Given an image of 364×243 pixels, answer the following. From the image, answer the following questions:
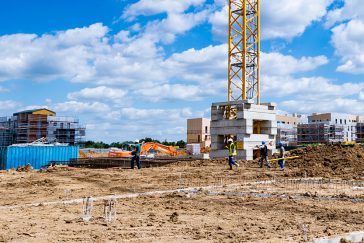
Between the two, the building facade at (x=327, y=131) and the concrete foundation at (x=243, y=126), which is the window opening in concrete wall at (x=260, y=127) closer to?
the concrete foundation at (x=243, y=126)

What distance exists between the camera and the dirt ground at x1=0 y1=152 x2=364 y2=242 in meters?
7.24

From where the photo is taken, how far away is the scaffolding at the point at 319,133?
3585 inches

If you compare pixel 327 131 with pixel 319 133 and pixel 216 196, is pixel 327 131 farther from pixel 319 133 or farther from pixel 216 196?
pixel 216 196

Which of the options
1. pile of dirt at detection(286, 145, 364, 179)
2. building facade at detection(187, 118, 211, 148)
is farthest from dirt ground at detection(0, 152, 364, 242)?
building facade at detection(187, 118, 211, 148)

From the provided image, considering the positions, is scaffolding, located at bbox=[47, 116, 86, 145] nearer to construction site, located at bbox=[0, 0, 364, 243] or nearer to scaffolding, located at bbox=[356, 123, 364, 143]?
construction site, located at bbox=[0, 0, 364, 243]

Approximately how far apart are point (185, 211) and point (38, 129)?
63485 mm

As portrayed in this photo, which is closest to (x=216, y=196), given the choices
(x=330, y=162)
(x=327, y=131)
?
(x=330, y=162)

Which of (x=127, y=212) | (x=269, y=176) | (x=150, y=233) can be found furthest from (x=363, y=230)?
(x=269, y=176)

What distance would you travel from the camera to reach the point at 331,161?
22000 millimetres

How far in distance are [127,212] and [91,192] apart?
4.15m

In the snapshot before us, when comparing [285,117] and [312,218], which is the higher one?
[285,117]

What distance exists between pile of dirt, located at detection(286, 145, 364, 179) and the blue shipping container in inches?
667

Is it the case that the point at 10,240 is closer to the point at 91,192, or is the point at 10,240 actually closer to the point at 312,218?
the point at 312,218

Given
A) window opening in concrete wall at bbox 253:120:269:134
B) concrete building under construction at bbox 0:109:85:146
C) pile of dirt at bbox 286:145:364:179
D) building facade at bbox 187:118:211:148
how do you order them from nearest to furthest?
pile of dirt at bbox 286:145:364:179
window opening in concrete wall at bbox 253:120:269:134
concrete building under construction at bbox 0:109:85:146
building facade at bbox 187:118:211:148
